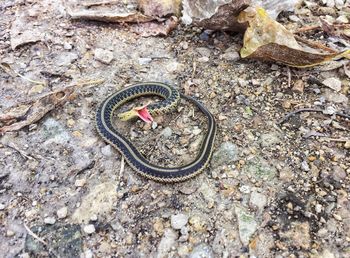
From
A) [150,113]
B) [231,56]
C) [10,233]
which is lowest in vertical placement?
[10,233]

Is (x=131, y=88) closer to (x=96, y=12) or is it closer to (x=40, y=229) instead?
(x=96, y=12)

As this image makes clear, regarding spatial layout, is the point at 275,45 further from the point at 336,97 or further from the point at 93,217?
the point at 93,217

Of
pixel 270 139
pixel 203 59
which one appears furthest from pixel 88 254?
pixel 203 59

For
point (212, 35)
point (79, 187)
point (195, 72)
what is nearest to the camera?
point (79, 187)

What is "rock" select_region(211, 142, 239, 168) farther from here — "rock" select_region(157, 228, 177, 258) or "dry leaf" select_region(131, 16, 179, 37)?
"dry leaf" select_region(131, 16, 179, 37)

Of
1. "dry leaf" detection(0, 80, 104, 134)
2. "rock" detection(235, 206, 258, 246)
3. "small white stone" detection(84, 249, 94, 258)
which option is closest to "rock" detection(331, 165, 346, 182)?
"rock" detection(235, 206, 258, 246)

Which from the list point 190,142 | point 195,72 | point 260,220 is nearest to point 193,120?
point 190,142

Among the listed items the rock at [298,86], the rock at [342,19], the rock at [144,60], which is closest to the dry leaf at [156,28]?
the rock at [144,60]
